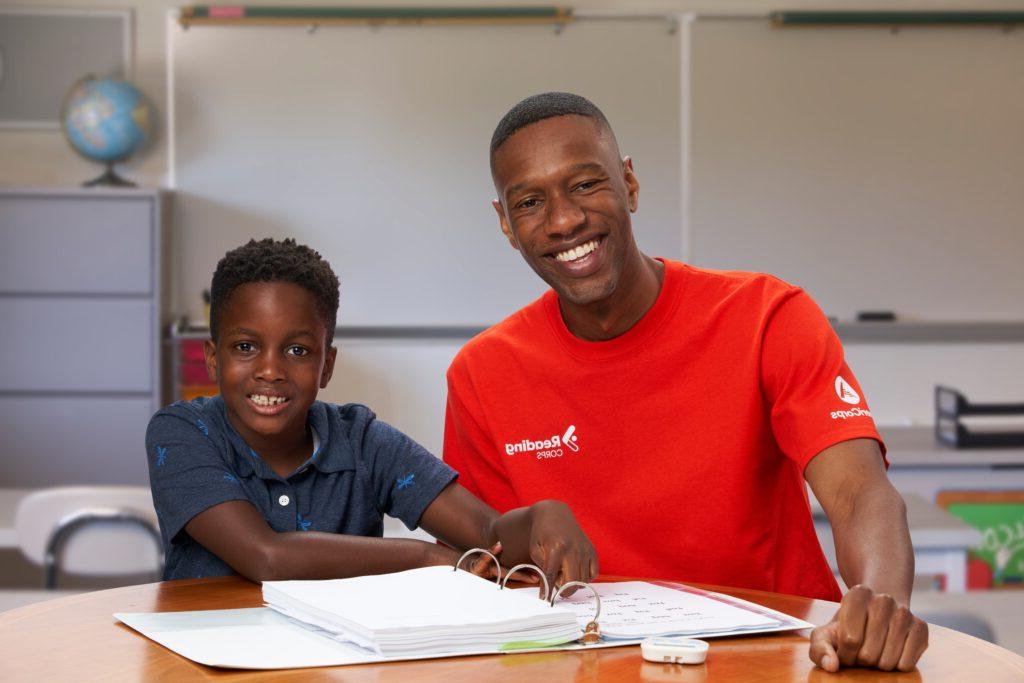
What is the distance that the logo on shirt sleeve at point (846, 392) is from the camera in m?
1.57

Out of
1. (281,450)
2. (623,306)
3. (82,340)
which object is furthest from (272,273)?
(82,340)

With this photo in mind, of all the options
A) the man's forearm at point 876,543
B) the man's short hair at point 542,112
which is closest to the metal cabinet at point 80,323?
the man's short hair at point 542,112

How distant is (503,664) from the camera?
3.50 feet

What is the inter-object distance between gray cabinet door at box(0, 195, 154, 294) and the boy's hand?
3.77m

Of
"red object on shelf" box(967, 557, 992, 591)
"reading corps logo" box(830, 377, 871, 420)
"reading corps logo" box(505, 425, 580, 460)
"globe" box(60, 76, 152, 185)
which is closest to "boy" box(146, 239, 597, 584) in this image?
"reading corps logo" box(505, 425, 580, 460)

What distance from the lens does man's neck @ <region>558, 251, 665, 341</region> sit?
1791mm

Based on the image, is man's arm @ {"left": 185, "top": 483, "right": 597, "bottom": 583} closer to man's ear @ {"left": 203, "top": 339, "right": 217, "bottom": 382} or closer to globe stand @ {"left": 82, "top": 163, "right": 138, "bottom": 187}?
man's ear @ {"left": 203, "top": 339, "right": 217, "bottom": 382}

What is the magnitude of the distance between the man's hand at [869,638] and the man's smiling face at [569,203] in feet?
2.55

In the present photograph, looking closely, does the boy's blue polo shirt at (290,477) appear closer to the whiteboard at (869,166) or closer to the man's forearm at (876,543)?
the man's forearm at (876,543)

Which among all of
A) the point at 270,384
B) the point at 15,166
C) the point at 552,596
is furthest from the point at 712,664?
the point at 15,166

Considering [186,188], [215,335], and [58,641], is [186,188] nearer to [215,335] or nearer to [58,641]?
[215,335]

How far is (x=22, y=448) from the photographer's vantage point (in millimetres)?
4844

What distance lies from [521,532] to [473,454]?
0.44 meters

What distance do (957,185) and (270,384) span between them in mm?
4336
